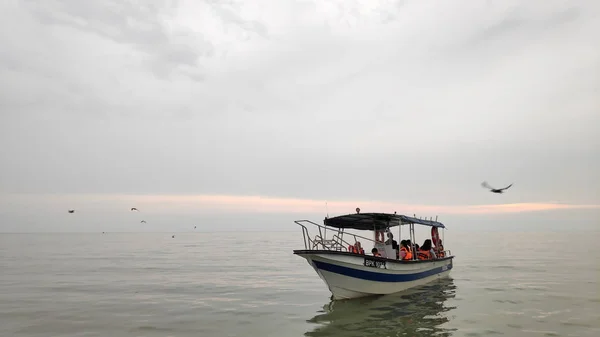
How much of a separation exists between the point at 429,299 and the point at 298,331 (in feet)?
24.6

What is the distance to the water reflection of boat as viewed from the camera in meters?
12.1

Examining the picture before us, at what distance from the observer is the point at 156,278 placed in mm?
26062

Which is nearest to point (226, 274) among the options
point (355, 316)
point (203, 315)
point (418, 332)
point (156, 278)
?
point (156, 278)

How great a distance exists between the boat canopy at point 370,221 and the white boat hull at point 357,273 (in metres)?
1.88

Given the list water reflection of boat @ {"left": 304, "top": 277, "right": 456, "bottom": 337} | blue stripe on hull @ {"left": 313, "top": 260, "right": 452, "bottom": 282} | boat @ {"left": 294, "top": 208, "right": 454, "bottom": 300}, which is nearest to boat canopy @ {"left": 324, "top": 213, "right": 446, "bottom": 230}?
boat @ {"left": 294, "top": 208, "right": 454, "bottom": 300}

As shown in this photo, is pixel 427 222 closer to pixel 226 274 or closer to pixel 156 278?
pixel 226 274

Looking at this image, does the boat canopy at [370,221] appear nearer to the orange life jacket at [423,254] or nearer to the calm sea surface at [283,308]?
the orange life jacket at [423,254]

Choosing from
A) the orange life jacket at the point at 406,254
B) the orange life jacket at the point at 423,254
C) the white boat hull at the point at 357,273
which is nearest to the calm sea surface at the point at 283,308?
the white boat hull at the point at 357,273

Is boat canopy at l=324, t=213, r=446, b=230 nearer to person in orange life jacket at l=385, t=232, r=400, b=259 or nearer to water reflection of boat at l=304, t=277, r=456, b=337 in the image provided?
person in orange life jacket at l=385, t=232, r=400, b=259

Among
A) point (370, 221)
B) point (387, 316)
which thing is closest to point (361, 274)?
point (387, 316)

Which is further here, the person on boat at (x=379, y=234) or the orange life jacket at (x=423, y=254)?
the orange life jacket at (x=423, y=254)

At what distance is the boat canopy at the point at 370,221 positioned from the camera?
55.0 ft

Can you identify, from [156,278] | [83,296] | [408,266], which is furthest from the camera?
[156,278]

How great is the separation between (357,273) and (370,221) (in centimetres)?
325
